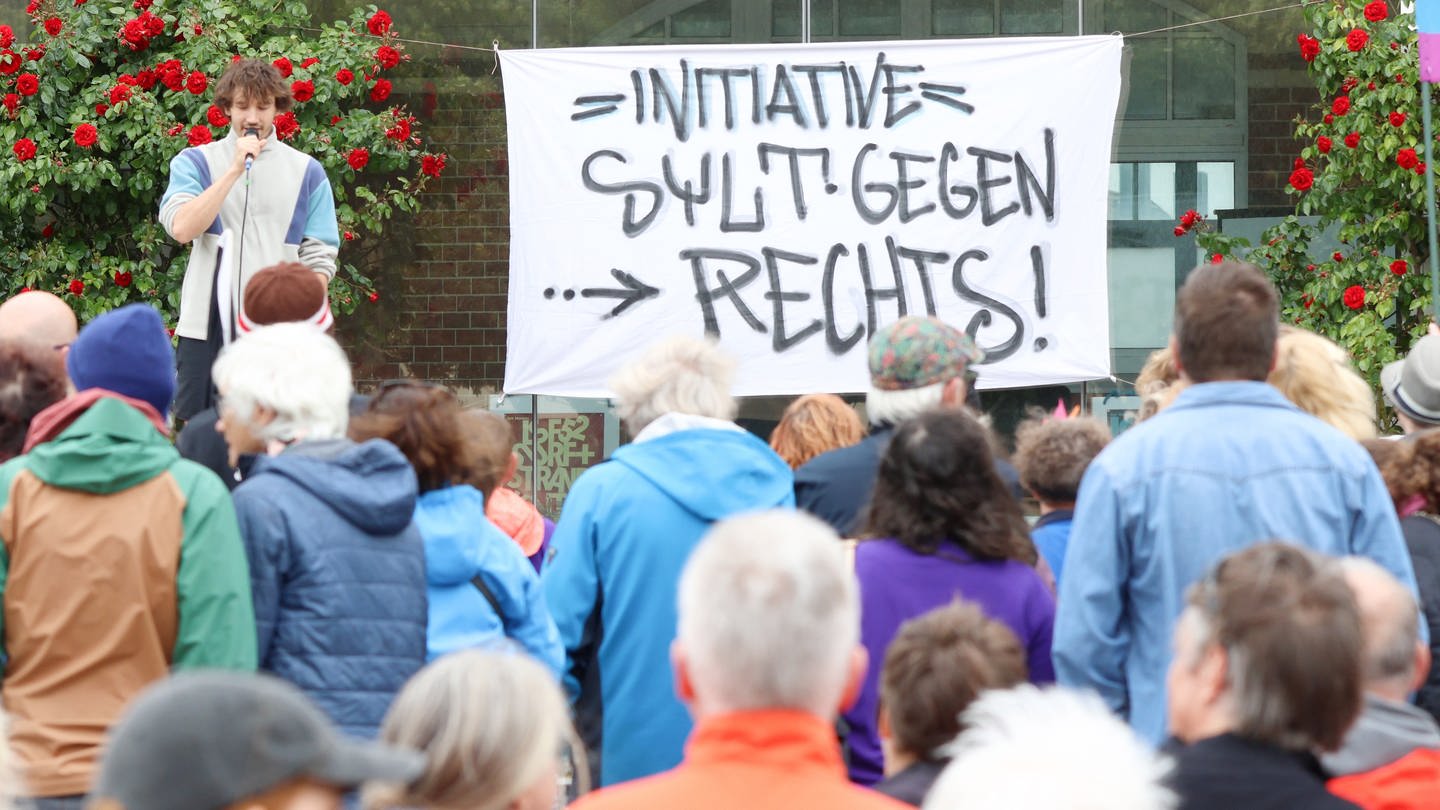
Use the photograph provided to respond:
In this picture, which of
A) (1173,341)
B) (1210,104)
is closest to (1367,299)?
(1210,104)

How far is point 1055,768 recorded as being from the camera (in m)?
1.95

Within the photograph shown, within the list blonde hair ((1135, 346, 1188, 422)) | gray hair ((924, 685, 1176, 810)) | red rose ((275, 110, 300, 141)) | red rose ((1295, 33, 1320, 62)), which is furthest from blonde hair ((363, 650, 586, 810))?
red rose ((1295, 33, 1320, 62))

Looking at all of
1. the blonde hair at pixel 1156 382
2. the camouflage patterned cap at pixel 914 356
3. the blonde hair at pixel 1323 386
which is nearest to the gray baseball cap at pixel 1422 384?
the blonde hair at pixel 1156 382

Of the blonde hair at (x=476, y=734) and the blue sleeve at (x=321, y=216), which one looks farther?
the blue sleeve at (x=321, y=216)

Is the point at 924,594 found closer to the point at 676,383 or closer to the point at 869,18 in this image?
the point at 676,383

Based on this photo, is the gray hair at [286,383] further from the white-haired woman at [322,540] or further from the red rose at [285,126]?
the red rose at [285,126]

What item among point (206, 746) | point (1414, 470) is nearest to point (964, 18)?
point (1414, 470)

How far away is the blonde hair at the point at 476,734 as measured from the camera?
88.5 inches

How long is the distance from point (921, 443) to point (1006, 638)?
0.73 m

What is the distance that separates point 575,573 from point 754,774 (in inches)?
80.4

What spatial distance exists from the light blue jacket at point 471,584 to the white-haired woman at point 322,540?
22 centimetres

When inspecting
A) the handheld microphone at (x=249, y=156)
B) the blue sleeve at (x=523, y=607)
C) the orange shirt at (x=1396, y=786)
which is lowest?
the orange shirt at (x=1396, y=786)

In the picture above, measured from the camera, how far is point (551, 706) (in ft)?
7.54

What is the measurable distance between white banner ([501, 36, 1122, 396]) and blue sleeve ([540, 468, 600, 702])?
343cm
